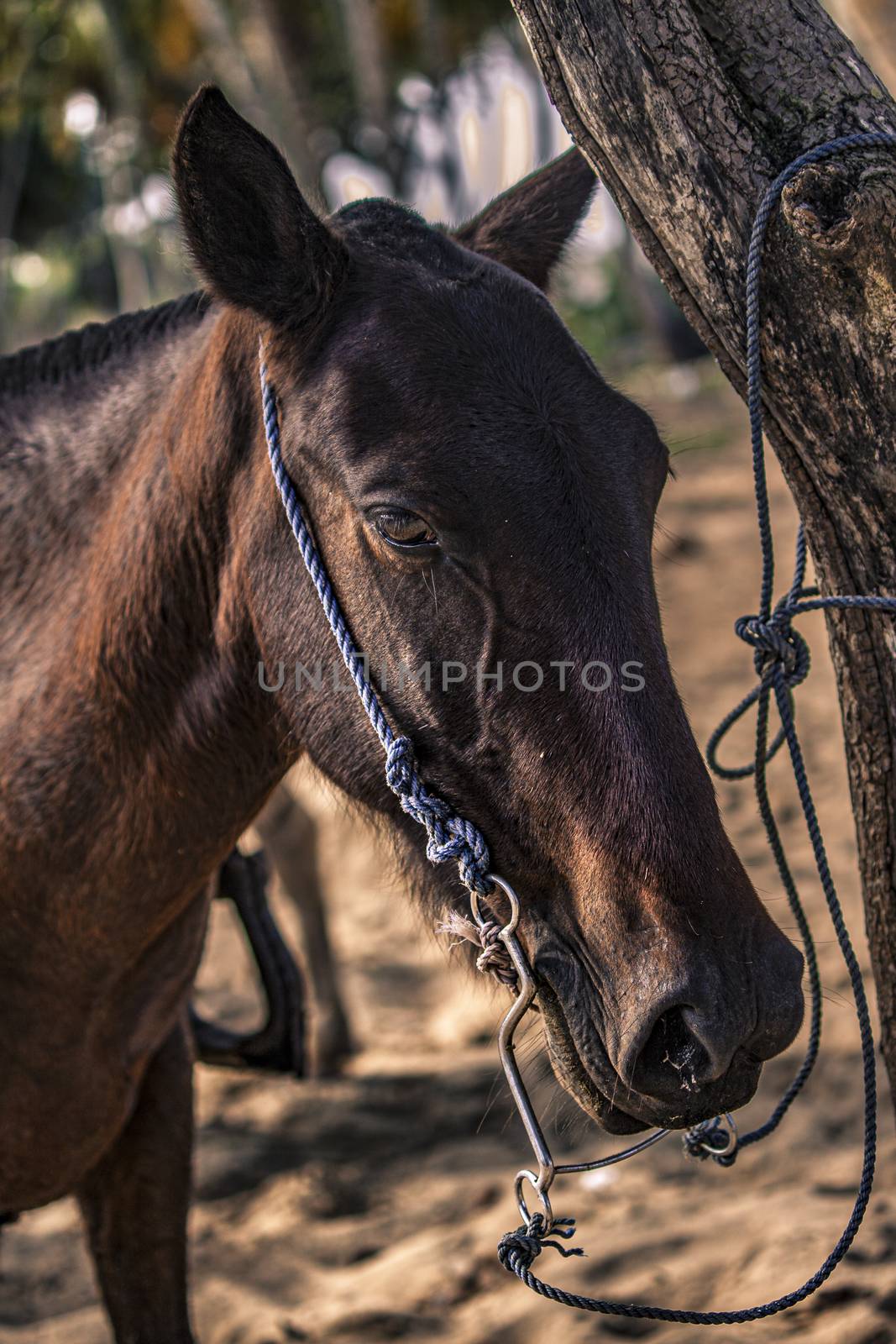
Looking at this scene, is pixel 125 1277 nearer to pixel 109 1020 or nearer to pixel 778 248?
pixel 109 1020

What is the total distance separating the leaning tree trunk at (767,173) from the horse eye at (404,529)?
604 millimetres

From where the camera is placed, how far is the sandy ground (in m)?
3.05

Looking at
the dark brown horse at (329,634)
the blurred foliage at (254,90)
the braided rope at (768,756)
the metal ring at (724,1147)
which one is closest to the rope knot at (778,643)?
the braided rope at (768,756)

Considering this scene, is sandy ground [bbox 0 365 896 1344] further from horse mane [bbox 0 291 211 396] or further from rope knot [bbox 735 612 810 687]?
horse mane [bbox 0 291 211 396]

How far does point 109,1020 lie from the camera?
2469 mm

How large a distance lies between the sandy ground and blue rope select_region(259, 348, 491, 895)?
0.33 m

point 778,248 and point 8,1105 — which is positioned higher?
point 778,248

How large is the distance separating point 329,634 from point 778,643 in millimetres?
759

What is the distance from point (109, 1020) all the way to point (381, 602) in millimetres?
1188

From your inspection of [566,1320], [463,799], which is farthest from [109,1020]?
[566,1320]

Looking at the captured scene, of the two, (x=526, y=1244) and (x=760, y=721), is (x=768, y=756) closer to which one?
(x=760, y=721)

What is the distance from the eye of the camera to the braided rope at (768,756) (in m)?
1.79

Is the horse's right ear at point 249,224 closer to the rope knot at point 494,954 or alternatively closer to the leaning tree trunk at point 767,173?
the leaning tree trunk at point 767,173

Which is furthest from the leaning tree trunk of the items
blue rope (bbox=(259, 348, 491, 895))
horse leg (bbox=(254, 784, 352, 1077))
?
horse leg (bbox=(254, 784, 352, 1077))
